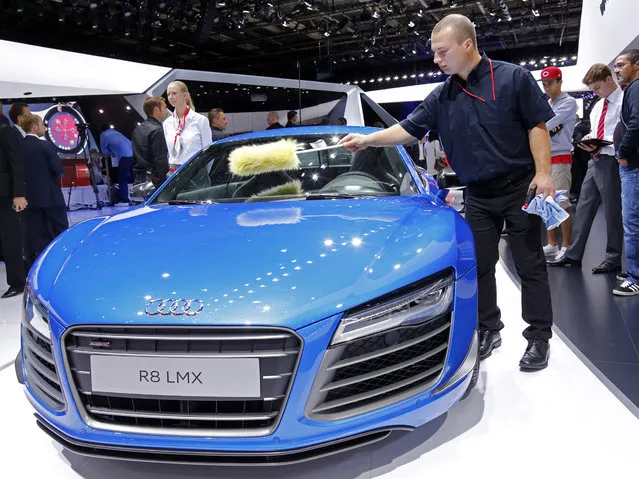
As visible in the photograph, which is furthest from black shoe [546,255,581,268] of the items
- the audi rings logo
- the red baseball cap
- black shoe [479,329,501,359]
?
the audi rings logo

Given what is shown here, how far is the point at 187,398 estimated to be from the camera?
1.44 metres

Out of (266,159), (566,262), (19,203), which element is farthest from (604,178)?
(19,203)

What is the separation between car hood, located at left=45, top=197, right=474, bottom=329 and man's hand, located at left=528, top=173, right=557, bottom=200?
1.52 ft

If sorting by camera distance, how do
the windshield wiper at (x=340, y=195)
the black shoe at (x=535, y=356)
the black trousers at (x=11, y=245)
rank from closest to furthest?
the windshield wiper at (x=340, y=195), the black shoe at (x=535, y=356), the black trousers at (x=11, y=245)

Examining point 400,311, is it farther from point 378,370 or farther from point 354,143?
point 354,143

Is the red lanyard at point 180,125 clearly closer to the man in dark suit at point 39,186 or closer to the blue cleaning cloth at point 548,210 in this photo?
the man in dark suit at point 39,186

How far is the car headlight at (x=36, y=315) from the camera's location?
1612 millimetres

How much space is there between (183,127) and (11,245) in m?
1.85

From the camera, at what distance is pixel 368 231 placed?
5.98 ft

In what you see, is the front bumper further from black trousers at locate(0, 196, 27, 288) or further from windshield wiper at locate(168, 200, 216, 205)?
black trousers at locate(0, 196, 27, 288)

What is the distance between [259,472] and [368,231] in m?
0.86

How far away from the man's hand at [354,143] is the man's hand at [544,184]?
0.76m

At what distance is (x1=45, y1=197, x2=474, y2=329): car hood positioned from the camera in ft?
4.80

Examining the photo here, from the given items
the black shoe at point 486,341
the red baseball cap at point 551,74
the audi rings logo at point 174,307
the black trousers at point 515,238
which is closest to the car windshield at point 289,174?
the black trousers at point 515,238
